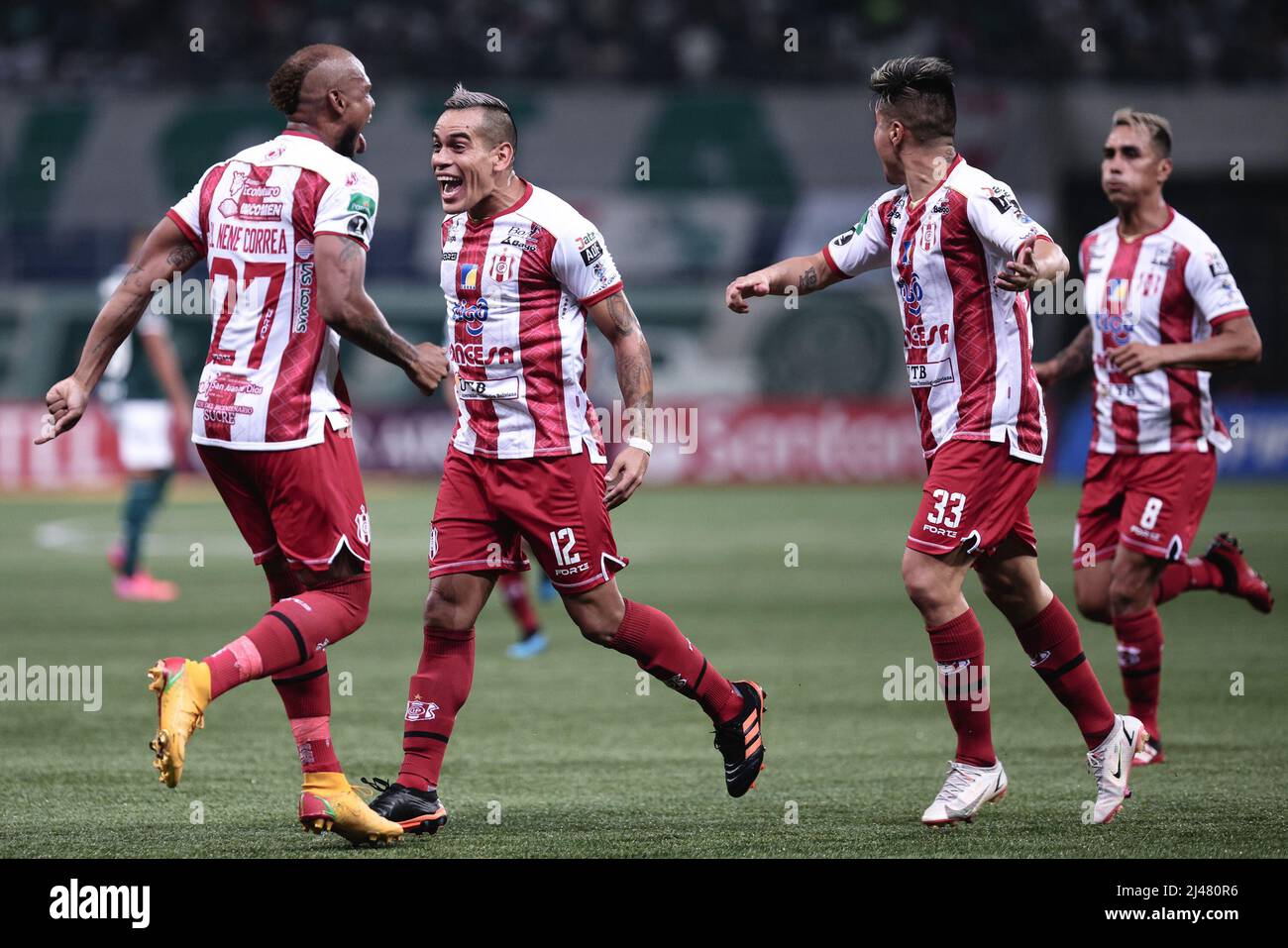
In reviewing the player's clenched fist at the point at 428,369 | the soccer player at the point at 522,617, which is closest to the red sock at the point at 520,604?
the soccer player at the point at 522,617

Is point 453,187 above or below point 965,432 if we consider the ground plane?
above

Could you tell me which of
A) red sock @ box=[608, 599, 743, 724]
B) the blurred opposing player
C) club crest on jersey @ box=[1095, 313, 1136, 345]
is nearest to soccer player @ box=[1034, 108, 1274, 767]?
club crest on jersey @ box=[1095, 313, 1136, 345]

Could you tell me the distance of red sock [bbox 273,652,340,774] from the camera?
17.7ft

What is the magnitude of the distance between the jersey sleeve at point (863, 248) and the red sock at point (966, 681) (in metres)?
1.22

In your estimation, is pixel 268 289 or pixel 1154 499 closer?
pixel 268 289

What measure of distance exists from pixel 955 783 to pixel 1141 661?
178 centimetres

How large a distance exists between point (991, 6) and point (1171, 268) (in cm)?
2232

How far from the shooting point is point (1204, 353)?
255 inches

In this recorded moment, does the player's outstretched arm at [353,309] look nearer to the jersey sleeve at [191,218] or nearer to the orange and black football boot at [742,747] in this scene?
the jersey sleeve at [191,218]

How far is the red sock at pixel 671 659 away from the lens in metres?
5.79

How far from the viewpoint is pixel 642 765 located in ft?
22.5

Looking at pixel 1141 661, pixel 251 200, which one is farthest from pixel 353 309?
pixel 1141 661

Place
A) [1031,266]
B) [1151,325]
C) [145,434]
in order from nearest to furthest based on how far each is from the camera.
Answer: [1031,266] → [1151,325] → [145,434]

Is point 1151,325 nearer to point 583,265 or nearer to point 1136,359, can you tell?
point 1136,359
